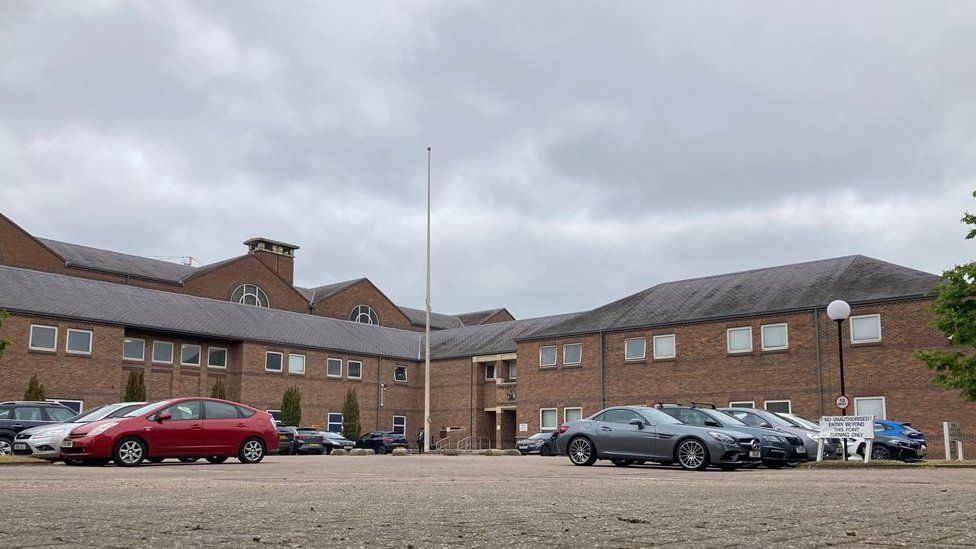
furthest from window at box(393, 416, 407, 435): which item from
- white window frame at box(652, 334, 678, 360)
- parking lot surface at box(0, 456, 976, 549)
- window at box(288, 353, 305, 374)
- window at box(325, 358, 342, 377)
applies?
parking lot surface at box(0, 456, 976, 549)

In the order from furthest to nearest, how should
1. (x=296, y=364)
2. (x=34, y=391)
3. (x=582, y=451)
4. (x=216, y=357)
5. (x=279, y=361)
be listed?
(x=296, y=364) → (x=279, y=361) → (x=216, y=357) → (x=34, y=391) → (x=582, y=451)

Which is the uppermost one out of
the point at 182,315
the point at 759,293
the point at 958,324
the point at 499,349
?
the point at 759,293

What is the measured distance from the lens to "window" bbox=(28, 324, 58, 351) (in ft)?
135

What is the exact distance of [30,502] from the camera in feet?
26.1

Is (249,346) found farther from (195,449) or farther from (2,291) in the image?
(195,449)

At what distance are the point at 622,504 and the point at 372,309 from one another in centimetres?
6924

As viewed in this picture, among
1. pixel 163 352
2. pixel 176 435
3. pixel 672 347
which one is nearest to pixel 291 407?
pixel 163 352

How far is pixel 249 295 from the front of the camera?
2623 inches

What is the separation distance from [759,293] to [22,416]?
29840mm

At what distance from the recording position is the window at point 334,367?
54.2 meters

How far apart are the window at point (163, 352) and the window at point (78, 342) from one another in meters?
4.31

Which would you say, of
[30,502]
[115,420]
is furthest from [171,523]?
[115,420]

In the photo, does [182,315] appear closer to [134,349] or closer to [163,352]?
[163,352]

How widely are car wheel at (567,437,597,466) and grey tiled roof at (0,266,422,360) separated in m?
31.1
